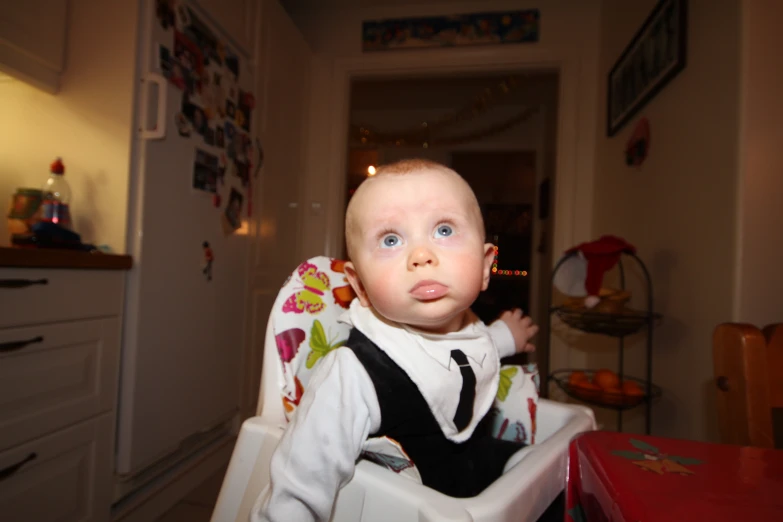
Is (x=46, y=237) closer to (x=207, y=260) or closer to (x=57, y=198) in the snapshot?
(x=57, y=198)

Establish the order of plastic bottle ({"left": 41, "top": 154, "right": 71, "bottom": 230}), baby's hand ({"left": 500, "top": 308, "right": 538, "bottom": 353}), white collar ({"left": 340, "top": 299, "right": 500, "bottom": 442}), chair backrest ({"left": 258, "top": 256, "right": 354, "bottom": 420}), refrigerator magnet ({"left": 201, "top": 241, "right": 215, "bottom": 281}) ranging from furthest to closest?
refrigerator magnet ({"left": 201, "top": 241, "right": 215, "bottom": 281})
plastic bottle ({"left": 41, "top": 154, "right": 71, "bottom": 230})
baby's hand ({"left": 500, "top": 308, "right": 538, "bottom": 353})
chair backrest ({"left": 258, "top": 256, "right": 354, "bottom": 420})
white collar ({"left": 340, "top": 299, "right": 500, "bottom": 442})

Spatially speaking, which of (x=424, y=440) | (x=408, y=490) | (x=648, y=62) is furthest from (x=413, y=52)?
(x=408, y=490)

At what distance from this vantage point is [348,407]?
51 centimetres

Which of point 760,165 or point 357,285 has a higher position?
point 760,165

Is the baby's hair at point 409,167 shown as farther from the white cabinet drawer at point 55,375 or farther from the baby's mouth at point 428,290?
the white cabinet drawer at point 55,375

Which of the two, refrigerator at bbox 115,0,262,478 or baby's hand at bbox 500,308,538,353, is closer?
baby's hand at bbox 500,308,538,353

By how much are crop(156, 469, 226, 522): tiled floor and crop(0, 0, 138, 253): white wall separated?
92 centimetres

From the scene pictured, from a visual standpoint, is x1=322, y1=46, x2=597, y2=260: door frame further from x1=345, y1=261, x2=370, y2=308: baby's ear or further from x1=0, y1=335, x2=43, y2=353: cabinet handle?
x1=345, y1=261, x2=370, y2=308: baby's ear

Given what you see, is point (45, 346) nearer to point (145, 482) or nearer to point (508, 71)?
point (145, 482)

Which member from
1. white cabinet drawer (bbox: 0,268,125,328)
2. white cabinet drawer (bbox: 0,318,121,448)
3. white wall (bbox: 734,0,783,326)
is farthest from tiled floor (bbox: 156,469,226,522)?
white wall (bbox: 734,0,783,326)

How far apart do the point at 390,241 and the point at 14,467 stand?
1.04 m

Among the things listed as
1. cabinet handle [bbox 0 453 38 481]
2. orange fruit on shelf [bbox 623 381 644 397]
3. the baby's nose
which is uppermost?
the baby's nose

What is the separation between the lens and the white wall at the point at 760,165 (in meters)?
0.96

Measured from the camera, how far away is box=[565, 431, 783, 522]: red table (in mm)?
314
